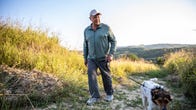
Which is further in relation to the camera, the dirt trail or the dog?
the dirt trail

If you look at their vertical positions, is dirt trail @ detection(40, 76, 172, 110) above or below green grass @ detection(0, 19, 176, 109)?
below

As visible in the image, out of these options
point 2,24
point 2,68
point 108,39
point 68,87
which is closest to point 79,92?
point 68,87

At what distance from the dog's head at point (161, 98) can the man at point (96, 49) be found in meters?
1.89

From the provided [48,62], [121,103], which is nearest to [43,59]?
[48,62]

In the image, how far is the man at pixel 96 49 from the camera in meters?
5.42

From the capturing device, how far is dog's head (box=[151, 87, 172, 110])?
3.59 m

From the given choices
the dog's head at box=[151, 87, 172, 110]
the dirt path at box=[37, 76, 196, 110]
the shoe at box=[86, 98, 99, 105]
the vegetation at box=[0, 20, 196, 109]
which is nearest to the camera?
the dog's head at box=[151, 87, 172, 110]

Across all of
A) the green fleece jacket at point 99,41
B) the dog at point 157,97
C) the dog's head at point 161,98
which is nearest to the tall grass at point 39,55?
the green fleece jacket at point 99,41

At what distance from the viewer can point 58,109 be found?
15.8 feet

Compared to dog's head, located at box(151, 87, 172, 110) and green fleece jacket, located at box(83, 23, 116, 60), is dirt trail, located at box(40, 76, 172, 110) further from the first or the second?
dog's head, located at box(151, 87, 172, 110)

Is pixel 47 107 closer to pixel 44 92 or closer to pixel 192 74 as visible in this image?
pixel 44 92

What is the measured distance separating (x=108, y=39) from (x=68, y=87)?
1472 mm

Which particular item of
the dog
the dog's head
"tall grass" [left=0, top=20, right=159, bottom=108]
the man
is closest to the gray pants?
the man

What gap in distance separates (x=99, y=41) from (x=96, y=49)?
0.62 feet
